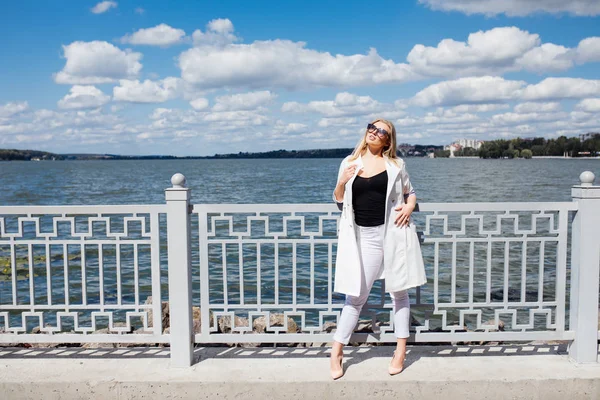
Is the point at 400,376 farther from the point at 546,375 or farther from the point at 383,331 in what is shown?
the point at 546,375

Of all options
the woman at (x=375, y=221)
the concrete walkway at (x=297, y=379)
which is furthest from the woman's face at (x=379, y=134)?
the concrete walkway at (x=297, y=379)

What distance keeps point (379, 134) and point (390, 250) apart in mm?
833

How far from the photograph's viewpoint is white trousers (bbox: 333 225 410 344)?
4113mm

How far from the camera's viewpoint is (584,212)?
4.28 meters

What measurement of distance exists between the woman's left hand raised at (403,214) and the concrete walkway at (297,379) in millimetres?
1133

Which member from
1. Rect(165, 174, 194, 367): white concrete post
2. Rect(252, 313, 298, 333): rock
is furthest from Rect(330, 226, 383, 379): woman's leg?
Rect(252, 313, 298, 333): rock

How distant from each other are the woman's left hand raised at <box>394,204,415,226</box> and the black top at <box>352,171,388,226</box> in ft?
0.35

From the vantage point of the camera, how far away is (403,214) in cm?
404

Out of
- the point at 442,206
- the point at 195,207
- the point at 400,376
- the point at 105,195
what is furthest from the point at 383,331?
the point at 105,195

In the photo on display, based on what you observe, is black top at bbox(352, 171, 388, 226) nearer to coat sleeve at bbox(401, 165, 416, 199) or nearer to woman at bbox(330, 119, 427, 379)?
woman at bbox(330, 119, 427, 379)

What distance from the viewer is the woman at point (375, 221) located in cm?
404

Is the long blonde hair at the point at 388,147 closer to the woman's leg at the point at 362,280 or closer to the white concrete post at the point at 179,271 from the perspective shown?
the woman's leg at the point at 362,280

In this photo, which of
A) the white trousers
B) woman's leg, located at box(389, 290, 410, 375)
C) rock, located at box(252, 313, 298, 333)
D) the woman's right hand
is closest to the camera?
the woman's right hand

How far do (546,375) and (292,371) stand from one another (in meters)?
1.86
